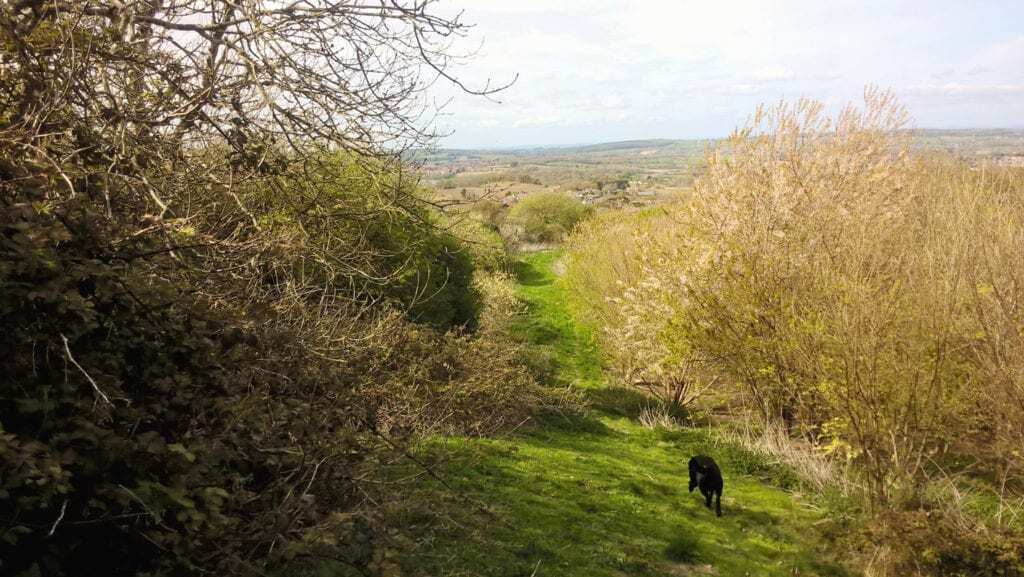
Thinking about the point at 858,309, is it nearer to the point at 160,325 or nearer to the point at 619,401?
the point at 160,325

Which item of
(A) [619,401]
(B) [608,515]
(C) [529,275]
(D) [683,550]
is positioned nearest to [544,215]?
(C) [529,275]

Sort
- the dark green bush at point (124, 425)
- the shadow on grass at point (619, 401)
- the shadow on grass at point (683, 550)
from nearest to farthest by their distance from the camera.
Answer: the dark green bush at point (124, 425) < the shadow on grass at point (683, 550) < the shadow on grass at point (619, 401)

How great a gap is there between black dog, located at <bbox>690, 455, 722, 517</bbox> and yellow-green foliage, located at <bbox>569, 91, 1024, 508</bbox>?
6.56 feet

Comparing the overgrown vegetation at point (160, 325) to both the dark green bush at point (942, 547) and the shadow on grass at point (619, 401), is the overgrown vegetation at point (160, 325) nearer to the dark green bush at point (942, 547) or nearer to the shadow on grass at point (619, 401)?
the dark green bush at point (942, 547)

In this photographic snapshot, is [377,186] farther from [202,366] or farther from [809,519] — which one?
[809,519]

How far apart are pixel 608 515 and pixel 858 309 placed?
415 cm

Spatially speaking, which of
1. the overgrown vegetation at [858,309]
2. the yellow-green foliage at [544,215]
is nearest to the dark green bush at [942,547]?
the overgrown vegetation at [858,309]

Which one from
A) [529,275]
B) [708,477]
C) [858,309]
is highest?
[858,309]

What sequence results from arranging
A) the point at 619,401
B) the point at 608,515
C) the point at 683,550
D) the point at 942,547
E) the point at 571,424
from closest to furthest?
the point at 942,547
the point at 683,550
the point at 608,515
the point at 571,424
the point at 619,401

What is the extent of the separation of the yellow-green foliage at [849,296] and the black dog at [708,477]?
200 centimetres

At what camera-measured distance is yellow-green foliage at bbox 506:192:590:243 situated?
4912 cm

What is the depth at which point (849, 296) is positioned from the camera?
760 centimetres

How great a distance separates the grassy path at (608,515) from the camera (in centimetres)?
555

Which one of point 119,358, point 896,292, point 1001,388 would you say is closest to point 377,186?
point 119,358
